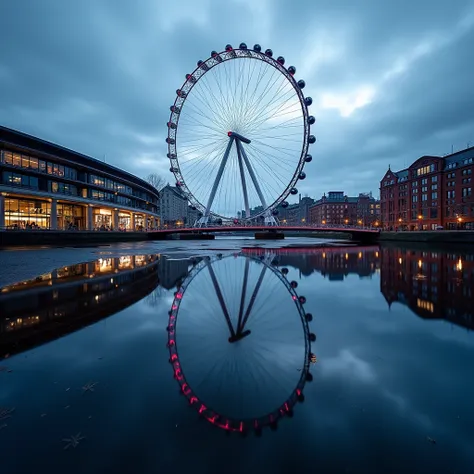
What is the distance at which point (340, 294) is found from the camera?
8570 millimetres

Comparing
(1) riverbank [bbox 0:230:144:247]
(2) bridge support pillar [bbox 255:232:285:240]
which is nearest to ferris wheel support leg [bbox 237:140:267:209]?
(2) bridge support pillar [bbox 255:232:285:240]

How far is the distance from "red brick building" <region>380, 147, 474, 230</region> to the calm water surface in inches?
2929

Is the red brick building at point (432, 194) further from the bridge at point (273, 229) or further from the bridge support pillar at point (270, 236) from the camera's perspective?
the bridge support pillar at point (270, 236)

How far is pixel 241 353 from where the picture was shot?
424cm

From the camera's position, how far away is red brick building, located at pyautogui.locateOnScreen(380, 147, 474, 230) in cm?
6222

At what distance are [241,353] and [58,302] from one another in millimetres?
5561

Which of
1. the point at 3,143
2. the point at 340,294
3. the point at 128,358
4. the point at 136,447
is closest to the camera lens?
the point at 136,447

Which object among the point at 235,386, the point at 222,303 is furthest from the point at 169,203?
the point at 235,386

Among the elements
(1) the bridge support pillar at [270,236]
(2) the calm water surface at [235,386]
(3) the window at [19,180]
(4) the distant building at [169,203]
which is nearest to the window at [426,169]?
(1) the bridge support pillar at [270,236]

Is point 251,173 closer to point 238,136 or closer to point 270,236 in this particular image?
point 238,136

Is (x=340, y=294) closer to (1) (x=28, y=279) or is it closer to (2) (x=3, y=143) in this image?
(1) (x=28, y=279)

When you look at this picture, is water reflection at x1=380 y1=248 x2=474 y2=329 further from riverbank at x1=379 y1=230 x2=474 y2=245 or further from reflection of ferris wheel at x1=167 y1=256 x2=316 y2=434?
riverbank at x1=379 y1=230 x2=474 y2=245

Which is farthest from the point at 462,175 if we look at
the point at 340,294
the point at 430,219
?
the point at 340,294

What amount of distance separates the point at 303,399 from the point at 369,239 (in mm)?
57214
